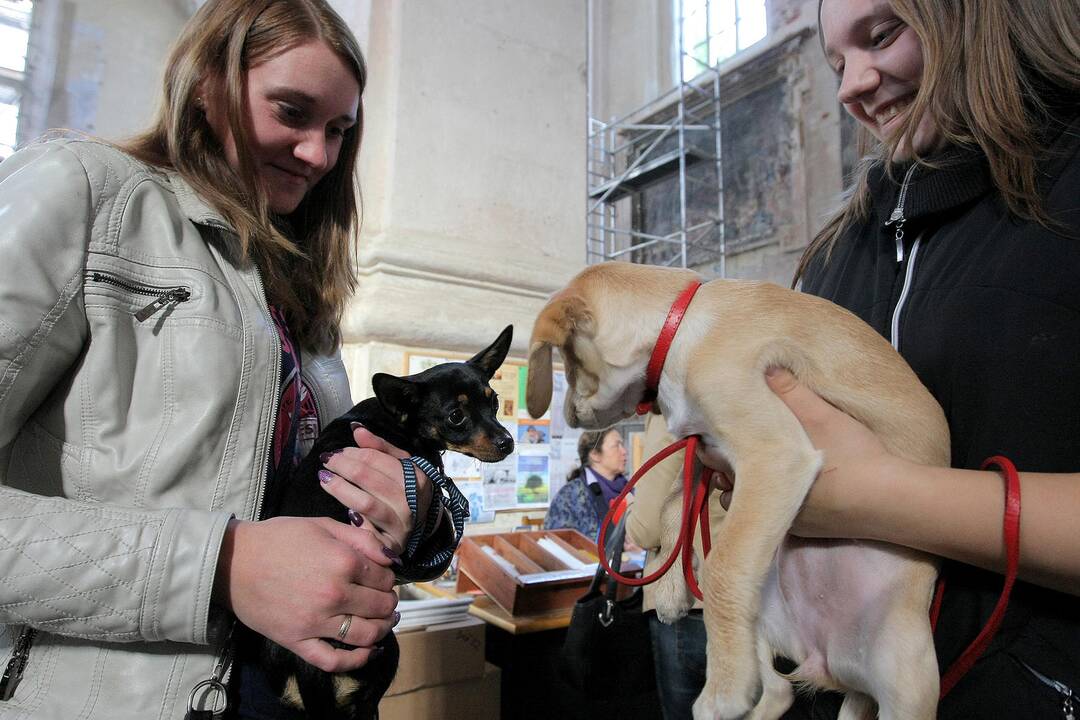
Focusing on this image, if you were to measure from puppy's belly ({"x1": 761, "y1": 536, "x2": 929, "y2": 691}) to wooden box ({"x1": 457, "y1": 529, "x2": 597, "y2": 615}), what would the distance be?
4.63 ft

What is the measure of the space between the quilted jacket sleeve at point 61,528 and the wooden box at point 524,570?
1661 mm

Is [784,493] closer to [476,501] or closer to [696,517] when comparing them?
[696,517]

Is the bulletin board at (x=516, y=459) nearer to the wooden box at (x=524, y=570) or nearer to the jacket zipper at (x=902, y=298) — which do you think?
the wooden box at (x=524, y=570)

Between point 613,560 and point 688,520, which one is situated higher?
point 688,520

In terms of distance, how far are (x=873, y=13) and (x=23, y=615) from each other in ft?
4.91

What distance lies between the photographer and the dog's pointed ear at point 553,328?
44.9 inches

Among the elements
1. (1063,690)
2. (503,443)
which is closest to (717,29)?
(503,443)

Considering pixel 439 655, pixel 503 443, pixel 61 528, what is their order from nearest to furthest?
pixel 61 528 < pixel 503 443 < pixel 439 655

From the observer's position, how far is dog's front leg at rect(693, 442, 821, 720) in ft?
2.93

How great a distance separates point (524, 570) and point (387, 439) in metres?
1.37

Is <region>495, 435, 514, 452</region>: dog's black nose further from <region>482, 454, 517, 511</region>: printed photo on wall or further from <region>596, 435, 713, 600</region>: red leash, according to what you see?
<region>482, 454, 517, 511</region>: printed photo on wall

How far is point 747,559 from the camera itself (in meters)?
0.90

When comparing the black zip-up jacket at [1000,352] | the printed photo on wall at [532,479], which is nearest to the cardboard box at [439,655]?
the printed photo on wall at [532,479]

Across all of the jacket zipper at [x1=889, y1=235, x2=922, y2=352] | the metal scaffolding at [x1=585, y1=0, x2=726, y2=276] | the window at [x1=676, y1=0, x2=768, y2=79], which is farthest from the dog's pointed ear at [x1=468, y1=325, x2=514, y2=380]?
the window at [x1=676, y1=0, x2=768, y2=79]
